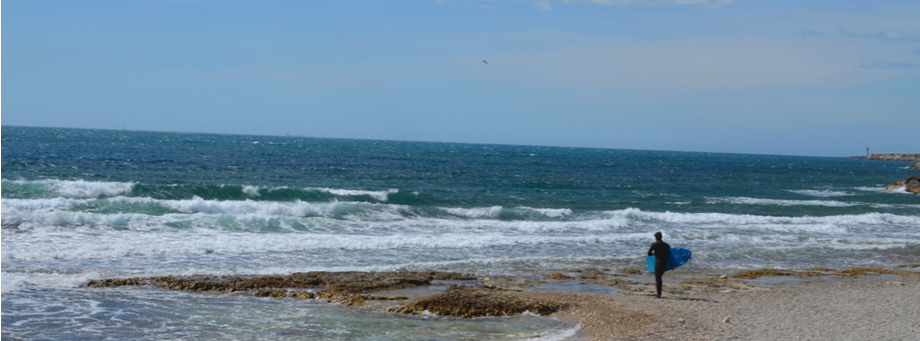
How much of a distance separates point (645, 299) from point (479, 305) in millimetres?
3282

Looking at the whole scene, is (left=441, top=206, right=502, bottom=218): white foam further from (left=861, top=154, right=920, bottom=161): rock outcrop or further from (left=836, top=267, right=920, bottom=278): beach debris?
(left=861, top=154, right=920, bottom=161): rock outcrop

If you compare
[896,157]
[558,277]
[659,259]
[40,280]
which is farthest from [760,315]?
[896,157]

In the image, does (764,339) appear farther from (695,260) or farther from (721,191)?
(721,191)

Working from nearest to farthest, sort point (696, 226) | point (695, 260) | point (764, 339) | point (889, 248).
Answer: point (764, 339) < point (695, 260) < point (889, 248) < point (696, 226)

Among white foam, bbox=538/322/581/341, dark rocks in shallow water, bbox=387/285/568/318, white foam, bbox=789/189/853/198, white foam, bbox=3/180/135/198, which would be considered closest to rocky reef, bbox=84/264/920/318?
dark rocks in shallow water, bbox=387/285/568/318

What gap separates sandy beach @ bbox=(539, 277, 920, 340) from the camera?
10000mm

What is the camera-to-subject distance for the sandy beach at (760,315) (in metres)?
10.0

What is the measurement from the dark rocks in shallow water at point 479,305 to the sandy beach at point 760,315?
1.64 feet

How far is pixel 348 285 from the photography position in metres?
13.1

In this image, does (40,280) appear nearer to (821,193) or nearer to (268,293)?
(268,293)

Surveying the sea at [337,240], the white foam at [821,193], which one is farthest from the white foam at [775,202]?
the white foam at [821,193]

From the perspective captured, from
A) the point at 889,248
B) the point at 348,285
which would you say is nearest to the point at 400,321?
the point at 348,285

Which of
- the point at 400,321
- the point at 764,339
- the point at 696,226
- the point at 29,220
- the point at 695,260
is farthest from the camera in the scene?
the point at 696,226

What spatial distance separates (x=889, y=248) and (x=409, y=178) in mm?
28667
